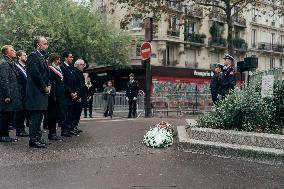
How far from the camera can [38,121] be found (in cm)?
774

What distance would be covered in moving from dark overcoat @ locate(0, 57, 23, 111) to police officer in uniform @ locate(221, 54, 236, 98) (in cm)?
565

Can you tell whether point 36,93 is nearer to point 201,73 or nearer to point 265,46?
point 201,73

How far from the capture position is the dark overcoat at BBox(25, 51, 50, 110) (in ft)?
25.1

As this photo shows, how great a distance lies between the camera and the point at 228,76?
11781 mm

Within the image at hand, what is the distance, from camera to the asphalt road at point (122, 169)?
16.9 ft

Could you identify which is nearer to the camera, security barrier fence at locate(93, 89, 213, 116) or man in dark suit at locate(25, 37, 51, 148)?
man in dark suit at locate(25, 37, 51, 148)

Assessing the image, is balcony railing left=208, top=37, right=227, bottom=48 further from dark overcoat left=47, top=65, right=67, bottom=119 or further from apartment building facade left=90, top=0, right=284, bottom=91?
dark overcoat left=47, top=65, right=67, bottom=119

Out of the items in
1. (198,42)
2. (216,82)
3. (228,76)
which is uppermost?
(198,42)

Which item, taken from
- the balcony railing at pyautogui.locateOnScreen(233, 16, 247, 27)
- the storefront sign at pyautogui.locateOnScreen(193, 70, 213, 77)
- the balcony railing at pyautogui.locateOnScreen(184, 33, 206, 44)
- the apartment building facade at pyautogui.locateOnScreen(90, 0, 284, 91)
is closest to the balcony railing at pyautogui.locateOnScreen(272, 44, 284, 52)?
the apartment building facade at pyautogui.locateOnScreen(90, 0, 284, 91)

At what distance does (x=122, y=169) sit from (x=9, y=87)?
3.66m

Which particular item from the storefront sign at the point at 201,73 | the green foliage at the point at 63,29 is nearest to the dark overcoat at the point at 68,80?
the green foliage at the point at 63,29

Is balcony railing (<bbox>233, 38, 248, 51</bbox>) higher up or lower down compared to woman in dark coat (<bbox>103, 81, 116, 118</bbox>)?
higher up

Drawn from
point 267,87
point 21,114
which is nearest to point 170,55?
point 21,114

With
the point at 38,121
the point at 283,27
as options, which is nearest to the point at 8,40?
the point at 38,121
